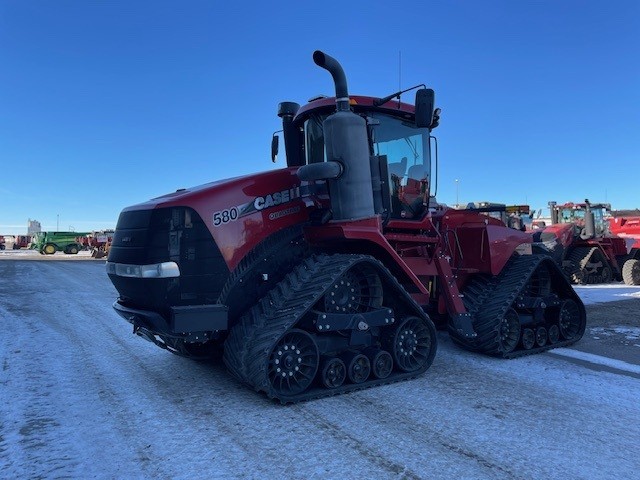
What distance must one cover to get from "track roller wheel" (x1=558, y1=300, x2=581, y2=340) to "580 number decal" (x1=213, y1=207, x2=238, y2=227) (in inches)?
188

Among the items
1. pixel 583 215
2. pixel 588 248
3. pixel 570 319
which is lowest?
pixel 570 319

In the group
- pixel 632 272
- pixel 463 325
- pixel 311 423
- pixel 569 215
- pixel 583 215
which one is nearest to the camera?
pixel 311 423

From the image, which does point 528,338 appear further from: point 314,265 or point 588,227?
point 588,227

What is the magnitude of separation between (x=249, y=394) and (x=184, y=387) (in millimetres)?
656

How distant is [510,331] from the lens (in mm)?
5867

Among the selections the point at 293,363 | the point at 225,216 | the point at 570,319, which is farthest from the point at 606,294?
the point at 225,216

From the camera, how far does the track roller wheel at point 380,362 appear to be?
14.8 feet

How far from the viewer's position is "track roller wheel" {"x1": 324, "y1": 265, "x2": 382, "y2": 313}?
4426 millimetres

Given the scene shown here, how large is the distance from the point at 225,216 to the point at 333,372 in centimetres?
162

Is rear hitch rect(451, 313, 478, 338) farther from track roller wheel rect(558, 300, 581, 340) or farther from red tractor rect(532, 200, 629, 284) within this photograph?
red tractor rect(532, 200, 629, 284)

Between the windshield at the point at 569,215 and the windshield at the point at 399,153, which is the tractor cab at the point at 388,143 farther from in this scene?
the windshield at the point at 569,215

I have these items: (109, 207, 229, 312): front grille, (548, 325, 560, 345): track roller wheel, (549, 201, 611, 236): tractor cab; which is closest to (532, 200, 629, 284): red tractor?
(549, 201, 611, 236): tractor cab

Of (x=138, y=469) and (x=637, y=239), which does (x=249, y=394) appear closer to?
(x=138, y=469)

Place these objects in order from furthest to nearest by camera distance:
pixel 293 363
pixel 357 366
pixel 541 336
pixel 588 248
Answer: pixel 588 248 → pixel 541 336 → pixel 357 366 → pixel 293 363
